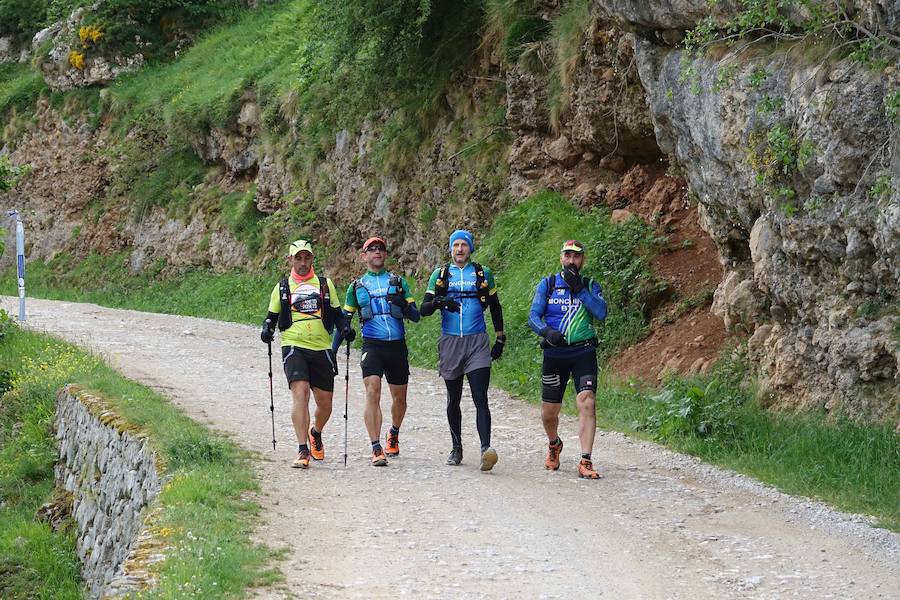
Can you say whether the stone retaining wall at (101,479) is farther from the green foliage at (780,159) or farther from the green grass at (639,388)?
the green foliage at (780,159)

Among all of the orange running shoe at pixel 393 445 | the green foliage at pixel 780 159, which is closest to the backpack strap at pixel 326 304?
the orange running shoe at pixel 393 445

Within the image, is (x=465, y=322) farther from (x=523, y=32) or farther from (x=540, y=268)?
(x=523, y=32)

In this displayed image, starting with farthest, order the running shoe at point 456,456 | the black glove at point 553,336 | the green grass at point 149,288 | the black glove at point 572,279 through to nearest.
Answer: the green grass at point 149,288 < the running shoe at point 456,456 < the black glove at point 572,279 < the black glove at point 553,336

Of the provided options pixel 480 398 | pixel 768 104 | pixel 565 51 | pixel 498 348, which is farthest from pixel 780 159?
pixel 565 51

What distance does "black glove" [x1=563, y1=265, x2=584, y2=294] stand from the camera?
10180mm

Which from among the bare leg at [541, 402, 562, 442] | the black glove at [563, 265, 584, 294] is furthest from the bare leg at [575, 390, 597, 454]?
the black glove at [563, 265, 584, 294]

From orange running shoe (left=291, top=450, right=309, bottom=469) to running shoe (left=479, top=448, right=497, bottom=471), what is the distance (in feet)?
5.13

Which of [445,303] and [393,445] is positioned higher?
[445,303]

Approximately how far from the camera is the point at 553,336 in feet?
33.0

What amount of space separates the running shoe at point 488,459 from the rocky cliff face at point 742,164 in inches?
128

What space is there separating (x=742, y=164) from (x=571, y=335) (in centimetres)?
324

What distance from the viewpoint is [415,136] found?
24234 mm

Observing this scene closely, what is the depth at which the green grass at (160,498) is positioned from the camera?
7.11m

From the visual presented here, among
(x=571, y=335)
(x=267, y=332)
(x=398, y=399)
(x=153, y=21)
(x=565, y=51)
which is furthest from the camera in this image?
(x=153, y=21)
